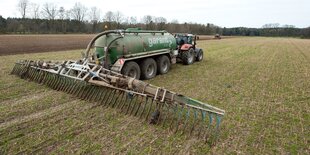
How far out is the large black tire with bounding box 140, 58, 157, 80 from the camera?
8.95 meters

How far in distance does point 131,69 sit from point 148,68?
126cm

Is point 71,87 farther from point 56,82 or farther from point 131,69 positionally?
point 131,69

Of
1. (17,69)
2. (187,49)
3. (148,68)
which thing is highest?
(187,49)

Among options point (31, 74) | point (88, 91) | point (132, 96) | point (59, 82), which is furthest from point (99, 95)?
point (31, 74)

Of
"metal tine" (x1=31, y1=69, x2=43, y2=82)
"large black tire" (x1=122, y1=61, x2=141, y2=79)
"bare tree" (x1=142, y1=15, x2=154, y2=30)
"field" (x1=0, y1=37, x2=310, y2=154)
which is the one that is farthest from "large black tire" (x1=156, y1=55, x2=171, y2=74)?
"bare tree" (x1=142, y1=15, x2=154, y2=30)

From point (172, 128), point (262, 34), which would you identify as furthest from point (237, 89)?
point (262, 34)

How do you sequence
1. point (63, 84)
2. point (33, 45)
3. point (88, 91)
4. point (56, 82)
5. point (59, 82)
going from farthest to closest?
point (33, 45) < point (56, 82) < point (59, 82) < point (63, 84) < point (88, 91)

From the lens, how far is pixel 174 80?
9148 millimetres

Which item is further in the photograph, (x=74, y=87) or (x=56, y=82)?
(x=56, y=82)

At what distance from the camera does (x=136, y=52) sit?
27.3ft

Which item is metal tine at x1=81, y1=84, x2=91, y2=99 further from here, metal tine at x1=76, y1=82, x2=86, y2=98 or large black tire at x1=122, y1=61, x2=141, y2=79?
large black tire at x1=122, y1=61, x2=141, y2=79

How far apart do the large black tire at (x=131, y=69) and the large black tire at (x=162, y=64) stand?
1694 millimetres

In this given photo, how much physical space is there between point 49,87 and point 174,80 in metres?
4.73

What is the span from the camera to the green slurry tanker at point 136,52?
303 inches
